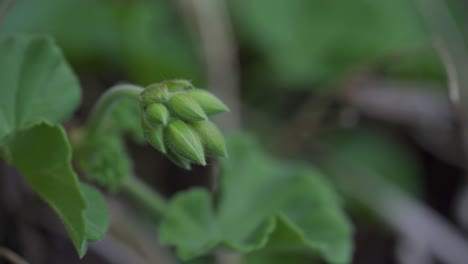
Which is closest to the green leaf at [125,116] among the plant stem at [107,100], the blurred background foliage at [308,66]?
the plant stem at [107,100]

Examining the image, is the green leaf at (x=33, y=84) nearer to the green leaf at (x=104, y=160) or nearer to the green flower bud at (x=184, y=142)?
the green leaf at (x=104, y=160)

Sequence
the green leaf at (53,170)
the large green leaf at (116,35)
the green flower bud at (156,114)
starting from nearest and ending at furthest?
the green leaf at (53,170)
the green flower bud at (156,114)
the large green leaf at (116,35)

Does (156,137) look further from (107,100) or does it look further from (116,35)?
(116,35)

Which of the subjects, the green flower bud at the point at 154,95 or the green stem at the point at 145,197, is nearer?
the green flower bud at the point at 154,95

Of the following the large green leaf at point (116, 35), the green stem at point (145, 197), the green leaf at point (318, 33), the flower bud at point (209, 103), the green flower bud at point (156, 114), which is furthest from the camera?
the green leaf at point (318, 33)

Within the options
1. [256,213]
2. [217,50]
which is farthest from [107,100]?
[217,50]

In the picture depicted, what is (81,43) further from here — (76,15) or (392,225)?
(392,225)

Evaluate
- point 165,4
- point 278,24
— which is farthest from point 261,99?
point 165,4
